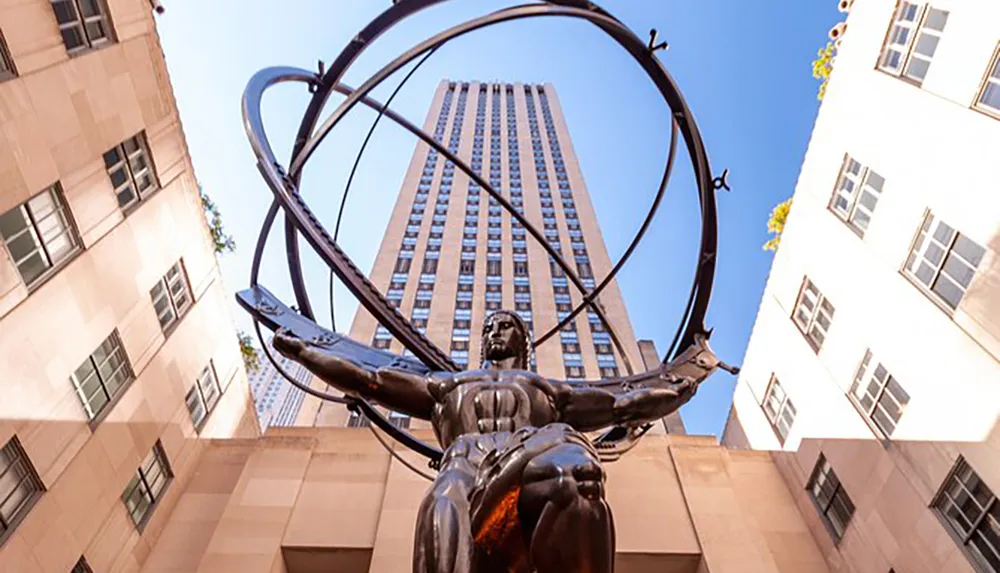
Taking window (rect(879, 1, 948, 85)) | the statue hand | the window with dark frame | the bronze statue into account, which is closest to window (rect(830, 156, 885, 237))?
window (rect(879, 1, 948, 85))

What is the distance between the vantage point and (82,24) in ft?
32.1

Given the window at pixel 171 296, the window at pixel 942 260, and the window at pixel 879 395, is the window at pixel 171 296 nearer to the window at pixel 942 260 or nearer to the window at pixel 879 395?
the window at pixel 879 395

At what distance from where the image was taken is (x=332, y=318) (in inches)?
375

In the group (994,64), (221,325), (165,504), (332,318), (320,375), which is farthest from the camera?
(221,325)

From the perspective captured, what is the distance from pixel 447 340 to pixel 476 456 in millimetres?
25441

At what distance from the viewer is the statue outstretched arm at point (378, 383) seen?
216 inches

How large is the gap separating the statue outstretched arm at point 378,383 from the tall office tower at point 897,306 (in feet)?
22.8

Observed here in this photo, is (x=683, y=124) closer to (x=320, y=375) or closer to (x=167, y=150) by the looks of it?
(x=320, y=375)

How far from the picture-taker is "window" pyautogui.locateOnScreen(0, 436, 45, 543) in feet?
25.3

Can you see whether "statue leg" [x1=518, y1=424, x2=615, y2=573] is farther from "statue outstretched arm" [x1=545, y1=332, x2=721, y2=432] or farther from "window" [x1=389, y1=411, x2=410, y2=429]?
"window" [x1=389, y1=411, x2=410, y2=429]

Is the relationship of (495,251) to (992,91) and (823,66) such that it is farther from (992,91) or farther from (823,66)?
(992,91)

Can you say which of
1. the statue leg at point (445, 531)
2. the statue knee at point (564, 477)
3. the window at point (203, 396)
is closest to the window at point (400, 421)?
the window at point (203, 396)

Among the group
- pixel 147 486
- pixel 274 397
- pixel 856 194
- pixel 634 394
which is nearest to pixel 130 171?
pixel 147 486

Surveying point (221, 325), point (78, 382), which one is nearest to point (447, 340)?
point (221, 325)
